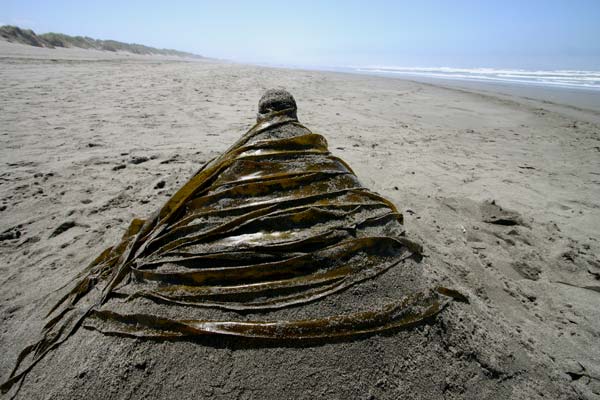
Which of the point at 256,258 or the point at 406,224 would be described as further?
the point at 406,224

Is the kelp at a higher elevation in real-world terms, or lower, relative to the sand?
higher

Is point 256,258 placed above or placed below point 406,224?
above

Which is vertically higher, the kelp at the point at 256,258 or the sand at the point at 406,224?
the kelp at the point at 256,258

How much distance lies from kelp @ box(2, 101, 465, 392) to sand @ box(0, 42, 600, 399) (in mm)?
68

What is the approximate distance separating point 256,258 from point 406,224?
2.08m

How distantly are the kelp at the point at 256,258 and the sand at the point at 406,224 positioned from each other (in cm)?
7

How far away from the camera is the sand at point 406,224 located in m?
1.15

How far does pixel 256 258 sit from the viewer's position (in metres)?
1.32

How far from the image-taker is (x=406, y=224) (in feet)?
10.1

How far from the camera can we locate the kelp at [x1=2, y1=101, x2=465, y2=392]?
1232 mm

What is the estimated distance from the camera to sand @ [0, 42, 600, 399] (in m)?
1.15

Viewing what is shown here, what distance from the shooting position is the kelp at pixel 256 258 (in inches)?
48.5

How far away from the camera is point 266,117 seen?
6.27 feet

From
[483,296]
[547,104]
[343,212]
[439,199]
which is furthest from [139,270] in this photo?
[547,104]
